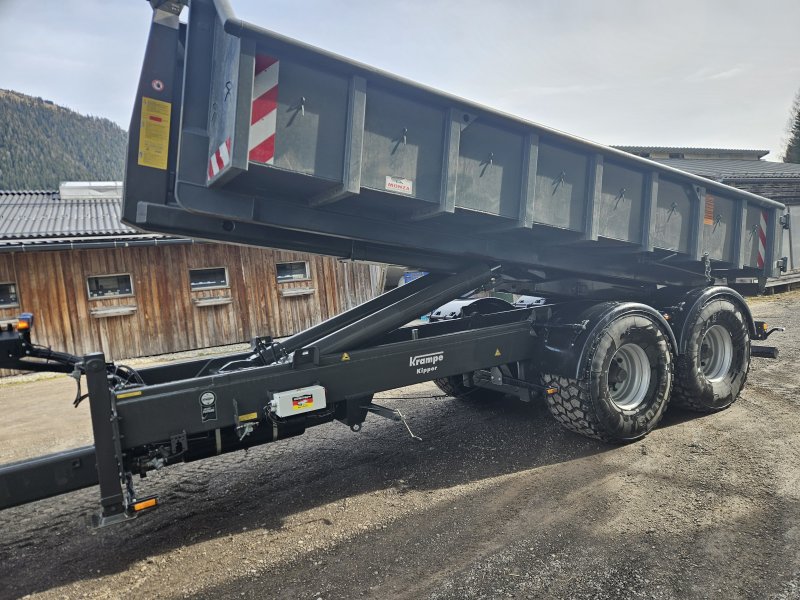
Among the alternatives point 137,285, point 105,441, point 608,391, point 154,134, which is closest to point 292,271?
point 137,285

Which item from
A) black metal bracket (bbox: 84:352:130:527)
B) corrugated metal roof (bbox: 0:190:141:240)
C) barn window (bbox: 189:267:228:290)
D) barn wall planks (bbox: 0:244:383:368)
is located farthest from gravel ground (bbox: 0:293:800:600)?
barn window (bbox: 189:267:228:290)

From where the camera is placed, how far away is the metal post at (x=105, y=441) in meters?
2.75

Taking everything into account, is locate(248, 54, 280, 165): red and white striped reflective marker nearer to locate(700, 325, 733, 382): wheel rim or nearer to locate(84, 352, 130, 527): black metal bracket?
locate(84, 352, 130, 527): black metal bracket

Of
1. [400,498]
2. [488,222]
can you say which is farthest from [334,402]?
[488,222]

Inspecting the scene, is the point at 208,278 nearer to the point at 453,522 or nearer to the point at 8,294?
the point at 8,294

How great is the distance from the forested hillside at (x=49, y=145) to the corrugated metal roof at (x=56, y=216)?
2683 inches

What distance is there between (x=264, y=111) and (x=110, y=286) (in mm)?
10557

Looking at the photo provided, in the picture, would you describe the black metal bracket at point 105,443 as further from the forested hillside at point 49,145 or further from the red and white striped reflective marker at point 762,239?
the forested hillside at point 49,145

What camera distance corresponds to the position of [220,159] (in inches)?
117

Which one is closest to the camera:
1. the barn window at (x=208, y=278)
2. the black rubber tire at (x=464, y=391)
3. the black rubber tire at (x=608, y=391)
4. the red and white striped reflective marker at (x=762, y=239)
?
the black rubber tire at (x=608, y=391)

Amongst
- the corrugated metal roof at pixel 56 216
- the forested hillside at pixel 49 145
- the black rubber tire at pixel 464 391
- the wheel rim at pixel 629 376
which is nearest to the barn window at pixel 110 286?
the corrugated metal roof at pixel 56 216

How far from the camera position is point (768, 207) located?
5.94 m

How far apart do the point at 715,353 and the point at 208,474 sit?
17.3ft

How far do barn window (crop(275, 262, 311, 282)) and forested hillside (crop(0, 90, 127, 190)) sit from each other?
7292cm
